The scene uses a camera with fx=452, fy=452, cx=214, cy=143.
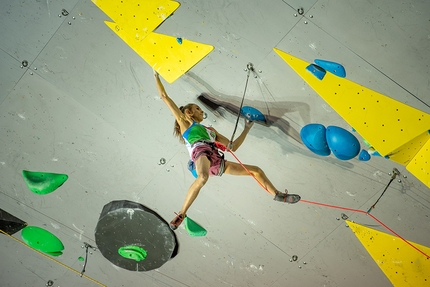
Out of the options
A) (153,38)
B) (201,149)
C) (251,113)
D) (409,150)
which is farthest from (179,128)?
(409,150)

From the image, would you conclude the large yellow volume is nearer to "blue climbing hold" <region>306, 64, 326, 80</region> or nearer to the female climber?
"blue climbing hold" <region>306, 64, 326, 80</region>

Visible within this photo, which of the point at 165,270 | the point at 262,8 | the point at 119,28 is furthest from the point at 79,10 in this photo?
the point at 165,270

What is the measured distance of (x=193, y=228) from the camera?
307 cm

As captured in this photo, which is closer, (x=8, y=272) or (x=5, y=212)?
(x=5, y=212)

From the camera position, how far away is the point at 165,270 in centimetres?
332

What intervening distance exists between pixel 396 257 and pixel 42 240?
2.47 m

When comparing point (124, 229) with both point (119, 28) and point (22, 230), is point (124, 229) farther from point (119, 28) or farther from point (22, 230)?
point (119, 28)

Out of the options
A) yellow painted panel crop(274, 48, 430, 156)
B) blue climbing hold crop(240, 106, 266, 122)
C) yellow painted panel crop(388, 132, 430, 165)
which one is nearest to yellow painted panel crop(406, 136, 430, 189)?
yellow painted panel crop(388, 132, 430, 165)

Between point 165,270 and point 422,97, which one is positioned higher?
point 422,97

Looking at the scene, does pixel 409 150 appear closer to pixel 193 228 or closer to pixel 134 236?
pixel 193 228

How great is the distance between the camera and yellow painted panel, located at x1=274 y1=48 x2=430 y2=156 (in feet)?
8.22

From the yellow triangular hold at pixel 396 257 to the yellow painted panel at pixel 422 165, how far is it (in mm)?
483

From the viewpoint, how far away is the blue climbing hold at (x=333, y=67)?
2.47 meters

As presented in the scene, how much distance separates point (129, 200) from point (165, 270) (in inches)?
26.2
